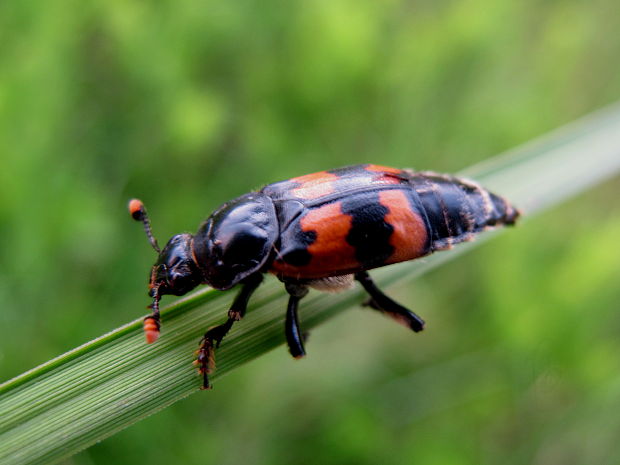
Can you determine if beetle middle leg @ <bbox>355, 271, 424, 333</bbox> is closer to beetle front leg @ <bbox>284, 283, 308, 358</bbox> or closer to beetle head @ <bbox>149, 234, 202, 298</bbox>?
beetle front leg @ <bbox>284, 283, 308, 358</bbox>

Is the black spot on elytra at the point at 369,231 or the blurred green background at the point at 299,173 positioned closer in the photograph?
the black spot on elytra at the point at 369,231

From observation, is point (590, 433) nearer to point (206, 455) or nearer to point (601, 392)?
point (601, 392)

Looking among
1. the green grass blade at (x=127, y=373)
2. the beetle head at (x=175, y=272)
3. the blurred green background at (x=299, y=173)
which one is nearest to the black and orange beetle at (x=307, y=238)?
the beetle head at (x=175, y=272)

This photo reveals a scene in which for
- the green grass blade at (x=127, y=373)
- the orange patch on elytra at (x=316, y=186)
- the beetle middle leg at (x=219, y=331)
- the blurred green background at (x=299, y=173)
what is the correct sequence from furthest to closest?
the blurred green background at (x=299, y=173) < the orange patch on elytra at (x=316, y=186) < the beetle middle leg at (x=219, y=331) < the green grass blade at (x=127, y=373)

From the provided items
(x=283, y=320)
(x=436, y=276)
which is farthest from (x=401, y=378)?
(x=283, y=320)

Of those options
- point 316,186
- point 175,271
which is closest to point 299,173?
point 316,186

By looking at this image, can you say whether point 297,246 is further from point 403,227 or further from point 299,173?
point 299,173

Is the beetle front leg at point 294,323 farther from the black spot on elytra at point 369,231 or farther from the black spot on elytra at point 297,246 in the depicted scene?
the black spot on elytra at point 369,231

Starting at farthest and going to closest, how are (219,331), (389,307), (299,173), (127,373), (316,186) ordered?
(299,173) < (389,307) < (316,186) < (219,331) < (127,373)
